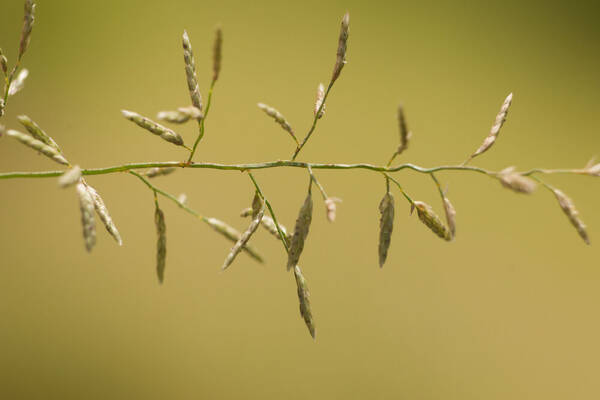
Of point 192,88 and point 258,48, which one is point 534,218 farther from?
point 192,88

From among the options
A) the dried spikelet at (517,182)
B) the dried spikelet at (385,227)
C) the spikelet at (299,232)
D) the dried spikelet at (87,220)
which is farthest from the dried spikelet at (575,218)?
the dried spikelet at (87,220)

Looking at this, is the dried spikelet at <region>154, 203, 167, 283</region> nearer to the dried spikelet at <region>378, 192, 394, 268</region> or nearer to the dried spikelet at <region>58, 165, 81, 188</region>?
the dried spikelet at <region>58, 165, 81, 188</region>

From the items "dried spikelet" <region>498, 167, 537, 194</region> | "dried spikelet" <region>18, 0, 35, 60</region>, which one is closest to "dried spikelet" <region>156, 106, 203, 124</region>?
"dried spikelet" <region>18, 0, 35, 60</region>

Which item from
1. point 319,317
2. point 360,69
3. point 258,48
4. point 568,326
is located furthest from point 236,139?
point 568,326

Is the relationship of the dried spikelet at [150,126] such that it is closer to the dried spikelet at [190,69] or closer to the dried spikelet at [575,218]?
the dried spikelet at [190,69]

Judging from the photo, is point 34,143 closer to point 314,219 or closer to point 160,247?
point 160,247

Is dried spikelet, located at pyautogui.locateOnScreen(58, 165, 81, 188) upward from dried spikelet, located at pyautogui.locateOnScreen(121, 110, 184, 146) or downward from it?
downward
